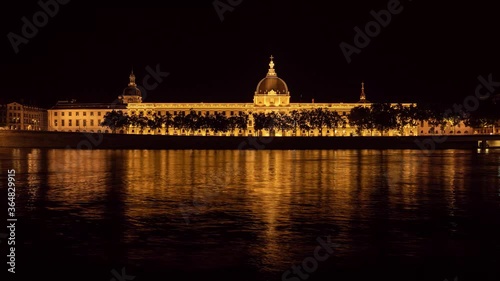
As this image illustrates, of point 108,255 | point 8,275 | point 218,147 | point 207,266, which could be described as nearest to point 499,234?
point 207,266

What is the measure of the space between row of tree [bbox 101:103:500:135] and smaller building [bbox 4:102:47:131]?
22.1 metres

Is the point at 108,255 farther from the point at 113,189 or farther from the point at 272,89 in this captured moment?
the point at 272,89

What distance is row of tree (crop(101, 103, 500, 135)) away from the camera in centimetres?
13800

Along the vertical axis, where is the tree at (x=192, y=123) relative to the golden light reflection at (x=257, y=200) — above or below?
above

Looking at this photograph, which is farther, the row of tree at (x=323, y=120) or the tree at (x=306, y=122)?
the tree at (x=306, y=122)

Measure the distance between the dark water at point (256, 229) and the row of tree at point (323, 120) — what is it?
98820 millimetres

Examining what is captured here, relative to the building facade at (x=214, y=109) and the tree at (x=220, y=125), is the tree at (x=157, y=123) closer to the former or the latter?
the building facade at (x=214, y=109)

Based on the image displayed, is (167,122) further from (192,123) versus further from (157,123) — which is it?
(192,123)

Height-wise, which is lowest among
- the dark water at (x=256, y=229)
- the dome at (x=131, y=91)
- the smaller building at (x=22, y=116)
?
the dark water at (x=256, y=229)

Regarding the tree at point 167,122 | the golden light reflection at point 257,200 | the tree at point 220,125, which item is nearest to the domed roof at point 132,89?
the tree at point 167,122

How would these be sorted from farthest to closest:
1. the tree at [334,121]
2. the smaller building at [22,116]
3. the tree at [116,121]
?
the smaller building at [22,116]
the tree at [116,121]
the tree at [334,121]

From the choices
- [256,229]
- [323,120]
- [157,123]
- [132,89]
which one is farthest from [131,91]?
[256,229]

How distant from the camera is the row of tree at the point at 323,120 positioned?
138 meters

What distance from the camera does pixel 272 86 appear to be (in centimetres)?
17388
